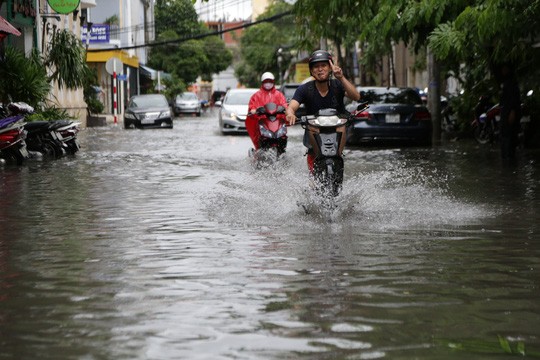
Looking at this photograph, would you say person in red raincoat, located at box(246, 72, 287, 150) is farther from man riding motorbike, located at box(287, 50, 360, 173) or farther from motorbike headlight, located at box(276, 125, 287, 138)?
man riding motorbike, located at box(287, 50, 360, 173)

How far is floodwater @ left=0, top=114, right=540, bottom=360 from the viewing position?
544 cm

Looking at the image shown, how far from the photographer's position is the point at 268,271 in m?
7.59

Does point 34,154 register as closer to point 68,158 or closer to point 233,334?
point 68,158

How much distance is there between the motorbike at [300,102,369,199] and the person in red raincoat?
7.27 metres

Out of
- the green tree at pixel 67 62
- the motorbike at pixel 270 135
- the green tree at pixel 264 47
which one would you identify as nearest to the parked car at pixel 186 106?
the green tree at pixel 264 47

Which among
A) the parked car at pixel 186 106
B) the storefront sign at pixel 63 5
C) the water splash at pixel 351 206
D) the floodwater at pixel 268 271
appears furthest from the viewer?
the parked car at pixel 186 106

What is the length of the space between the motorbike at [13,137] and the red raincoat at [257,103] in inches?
165

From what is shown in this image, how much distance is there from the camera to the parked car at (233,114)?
115 ft

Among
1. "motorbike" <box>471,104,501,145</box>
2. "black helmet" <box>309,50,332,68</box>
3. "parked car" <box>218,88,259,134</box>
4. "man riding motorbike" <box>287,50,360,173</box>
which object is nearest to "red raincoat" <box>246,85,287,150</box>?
"man riding motorbike" <box>287,50,360,173</box>

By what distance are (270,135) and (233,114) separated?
17.3m

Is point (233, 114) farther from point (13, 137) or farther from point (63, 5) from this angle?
point (13, 137)

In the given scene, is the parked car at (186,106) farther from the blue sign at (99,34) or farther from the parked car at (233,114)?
the parked car at (233,114)

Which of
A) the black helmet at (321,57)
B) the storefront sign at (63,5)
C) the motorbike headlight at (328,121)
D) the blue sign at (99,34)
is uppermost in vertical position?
the blue sign at (99,34)

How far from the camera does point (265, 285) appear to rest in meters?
7.01
